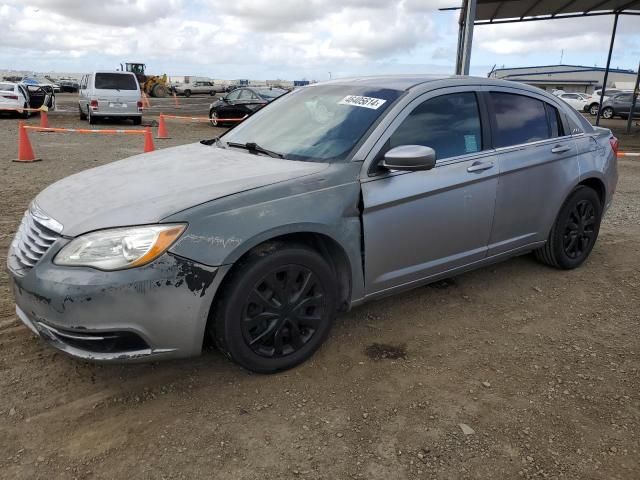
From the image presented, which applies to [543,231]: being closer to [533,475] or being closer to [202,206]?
[533,475]

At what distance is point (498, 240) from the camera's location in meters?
3.86

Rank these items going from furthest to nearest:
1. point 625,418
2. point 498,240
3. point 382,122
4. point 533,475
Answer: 1. point 498,240
2. point 382,122
3. point 625,418
4. point 533,475

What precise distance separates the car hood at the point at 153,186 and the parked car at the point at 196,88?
4845 centimetres

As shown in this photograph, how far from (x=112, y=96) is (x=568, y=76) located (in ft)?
244

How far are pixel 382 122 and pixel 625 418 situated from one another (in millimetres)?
2045

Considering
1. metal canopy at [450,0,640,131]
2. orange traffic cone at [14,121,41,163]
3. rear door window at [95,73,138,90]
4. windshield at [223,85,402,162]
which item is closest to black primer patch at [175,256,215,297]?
windshield at [223,85,402,162]

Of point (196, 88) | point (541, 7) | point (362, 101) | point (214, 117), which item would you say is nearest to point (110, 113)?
point (214, 117)

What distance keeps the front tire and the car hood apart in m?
0.41

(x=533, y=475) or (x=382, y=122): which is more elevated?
(x=382, y=122)

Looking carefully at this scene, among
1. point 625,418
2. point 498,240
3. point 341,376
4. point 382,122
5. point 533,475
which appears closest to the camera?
point 533,475

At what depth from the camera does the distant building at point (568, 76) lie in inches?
2844

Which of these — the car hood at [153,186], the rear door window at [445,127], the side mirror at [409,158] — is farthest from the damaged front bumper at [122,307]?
the rear door window at [445,127]

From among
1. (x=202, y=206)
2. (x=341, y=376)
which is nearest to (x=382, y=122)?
(x=202, y=206)

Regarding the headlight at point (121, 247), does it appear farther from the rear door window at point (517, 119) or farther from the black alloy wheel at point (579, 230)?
the black alloy wheel at point (579, 230)
